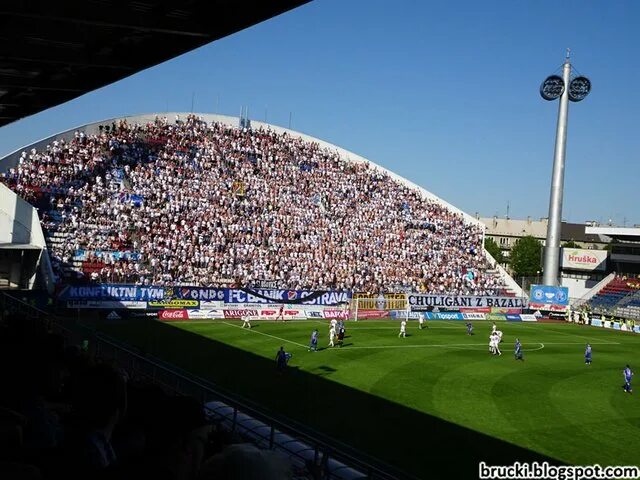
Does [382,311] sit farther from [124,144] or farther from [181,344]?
[124,144]

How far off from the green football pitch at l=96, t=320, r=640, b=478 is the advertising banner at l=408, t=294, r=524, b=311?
356 inches

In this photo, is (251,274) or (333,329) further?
(251,274)

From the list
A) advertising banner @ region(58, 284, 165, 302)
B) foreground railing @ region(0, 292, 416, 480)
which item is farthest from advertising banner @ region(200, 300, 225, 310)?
foreground railing @ region(0, 292, 416, 480)

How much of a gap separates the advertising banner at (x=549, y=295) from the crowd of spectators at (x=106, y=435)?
57762 mm

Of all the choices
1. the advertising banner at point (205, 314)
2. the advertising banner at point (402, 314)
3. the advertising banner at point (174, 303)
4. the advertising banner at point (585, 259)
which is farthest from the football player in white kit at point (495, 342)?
the advertising banner at point (585, 259)

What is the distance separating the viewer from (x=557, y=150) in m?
65.6

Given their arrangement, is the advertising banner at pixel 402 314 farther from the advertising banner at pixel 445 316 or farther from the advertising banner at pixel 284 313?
the advertising banner at pixel 284 313

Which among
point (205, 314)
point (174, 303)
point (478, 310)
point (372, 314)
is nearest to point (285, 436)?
point (174, 303)

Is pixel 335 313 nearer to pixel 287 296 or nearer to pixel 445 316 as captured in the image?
pixel 287 296

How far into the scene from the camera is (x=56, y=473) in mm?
3695

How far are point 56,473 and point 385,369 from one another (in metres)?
26.4

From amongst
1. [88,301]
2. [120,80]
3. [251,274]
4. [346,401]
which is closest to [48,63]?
[120,80]

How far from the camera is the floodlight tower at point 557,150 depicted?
65.2 metres

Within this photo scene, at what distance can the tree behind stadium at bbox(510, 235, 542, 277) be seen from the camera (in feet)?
324
